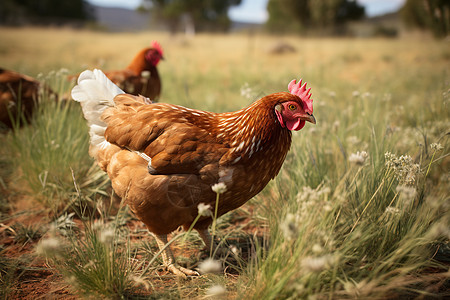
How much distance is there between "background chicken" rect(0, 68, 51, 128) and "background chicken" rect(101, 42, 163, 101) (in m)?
0.97

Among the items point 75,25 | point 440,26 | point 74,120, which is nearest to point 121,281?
point 74,120

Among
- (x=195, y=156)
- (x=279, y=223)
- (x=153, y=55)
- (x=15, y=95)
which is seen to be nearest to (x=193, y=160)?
(x=195, y=156)

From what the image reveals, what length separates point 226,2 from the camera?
128ft

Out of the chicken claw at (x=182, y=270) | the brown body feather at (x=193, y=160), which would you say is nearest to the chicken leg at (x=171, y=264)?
the chicken claw at (x=182, y=270)

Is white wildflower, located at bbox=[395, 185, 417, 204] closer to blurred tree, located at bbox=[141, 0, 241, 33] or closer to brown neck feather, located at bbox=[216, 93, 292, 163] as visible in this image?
brown neck feather, located at bbox=[216, 93, 292, 163]

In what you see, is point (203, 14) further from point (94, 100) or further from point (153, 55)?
point (94, 100)

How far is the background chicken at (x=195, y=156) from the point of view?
1909 millimetres

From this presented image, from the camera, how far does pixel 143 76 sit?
4.09m

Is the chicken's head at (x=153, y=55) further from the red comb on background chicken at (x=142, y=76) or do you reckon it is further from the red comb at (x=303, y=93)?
the red comb at (x=303, y=93)

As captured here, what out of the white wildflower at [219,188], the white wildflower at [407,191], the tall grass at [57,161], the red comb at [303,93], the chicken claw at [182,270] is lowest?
the chicken claw at [182,270]

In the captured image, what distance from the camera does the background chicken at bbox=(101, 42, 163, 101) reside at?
4051mm

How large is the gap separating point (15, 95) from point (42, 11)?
1467 inches

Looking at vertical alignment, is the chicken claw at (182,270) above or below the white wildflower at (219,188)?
below

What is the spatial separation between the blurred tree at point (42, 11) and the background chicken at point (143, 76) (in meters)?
28.6
